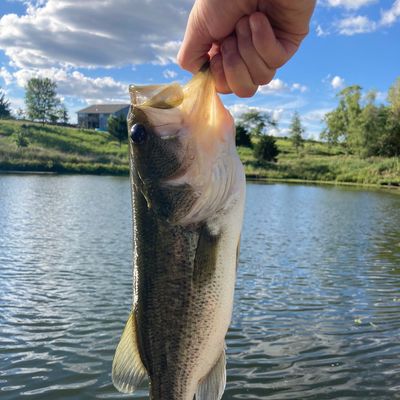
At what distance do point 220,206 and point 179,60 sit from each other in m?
1.01

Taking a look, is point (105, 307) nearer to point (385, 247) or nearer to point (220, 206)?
point (220, 206)

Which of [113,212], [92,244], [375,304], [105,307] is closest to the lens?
[105,307]

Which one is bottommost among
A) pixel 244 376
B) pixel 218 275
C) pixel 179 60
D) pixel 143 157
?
pixel 244 376

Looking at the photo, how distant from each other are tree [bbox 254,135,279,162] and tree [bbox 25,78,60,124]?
54173 millimetres

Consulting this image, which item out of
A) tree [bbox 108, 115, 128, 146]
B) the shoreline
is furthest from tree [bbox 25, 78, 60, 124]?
the shoreline

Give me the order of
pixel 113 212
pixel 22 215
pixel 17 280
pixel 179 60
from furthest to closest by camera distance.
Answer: pixel 113 212 → pixel 22 215 → pixel 17 280 → pixel 179 60

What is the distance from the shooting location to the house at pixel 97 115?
126m

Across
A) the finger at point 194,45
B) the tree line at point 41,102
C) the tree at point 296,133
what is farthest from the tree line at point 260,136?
the finger at point 194,45

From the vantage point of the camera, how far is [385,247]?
2117 centimetres

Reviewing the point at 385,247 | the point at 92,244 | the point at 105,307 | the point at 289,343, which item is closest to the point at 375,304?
the point at 289,343

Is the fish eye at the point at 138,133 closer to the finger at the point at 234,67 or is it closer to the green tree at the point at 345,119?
the finger at the point at 234,67

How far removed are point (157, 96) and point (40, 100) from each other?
118m

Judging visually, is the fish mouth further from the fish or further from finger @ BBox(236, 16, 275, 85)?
finger @ BBox(236, 16, 275, 85)

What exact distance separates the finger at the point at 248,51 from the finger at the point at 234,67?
0.03m
